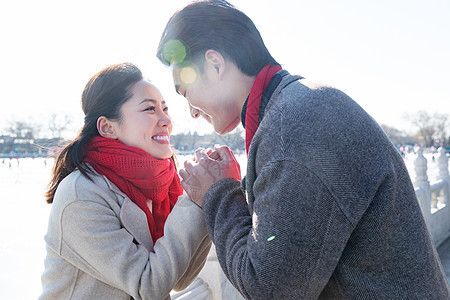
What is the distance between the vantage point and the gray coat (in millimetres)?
932

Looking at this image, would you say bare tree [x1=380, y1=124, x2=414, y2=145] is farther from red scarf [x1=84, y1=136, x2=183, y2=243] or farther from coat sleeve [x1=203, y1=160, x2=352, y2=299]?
coat sleeve [x1=203, y1=160, x2=352, y2=299]

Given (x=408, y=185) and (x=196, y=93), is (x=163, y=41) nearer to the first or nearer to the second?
(x=196, y=93)

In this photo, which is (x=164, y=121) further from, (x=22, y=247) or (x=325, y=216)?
(x=22, y=247)

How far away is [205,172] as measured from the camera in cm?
136

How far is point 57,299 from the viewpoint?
1498 mm

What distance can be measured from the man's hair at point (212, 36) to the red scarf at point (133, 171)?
1.81 ft

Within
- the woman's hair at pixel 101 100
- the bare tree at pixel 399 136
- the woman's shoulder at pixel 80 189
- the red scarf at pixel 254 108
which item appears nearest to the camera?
the red scarf at pixel 254 108

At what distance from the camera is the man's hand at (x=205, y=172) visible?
53.5 inches

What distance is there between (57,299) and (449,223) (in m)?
7.96

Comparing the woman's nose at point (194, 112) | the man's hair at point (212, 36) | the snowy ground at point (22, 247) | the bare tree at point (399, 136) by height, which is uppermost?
the man's hair at point (212, 36)

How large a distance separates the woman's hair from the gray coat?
0.88 metres

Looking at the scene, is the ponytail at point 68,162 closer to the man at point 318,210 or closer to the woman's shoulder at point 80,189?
the woman's shoulder at point 80,189

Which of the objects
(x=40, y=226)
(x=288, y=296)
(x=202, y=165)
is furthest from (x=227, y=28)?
(x=40, y=226)

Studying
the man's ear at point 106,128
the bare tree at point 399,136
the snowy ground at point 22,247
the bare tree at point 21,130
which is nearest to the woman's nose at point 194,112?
the man's ear at point 106,128
